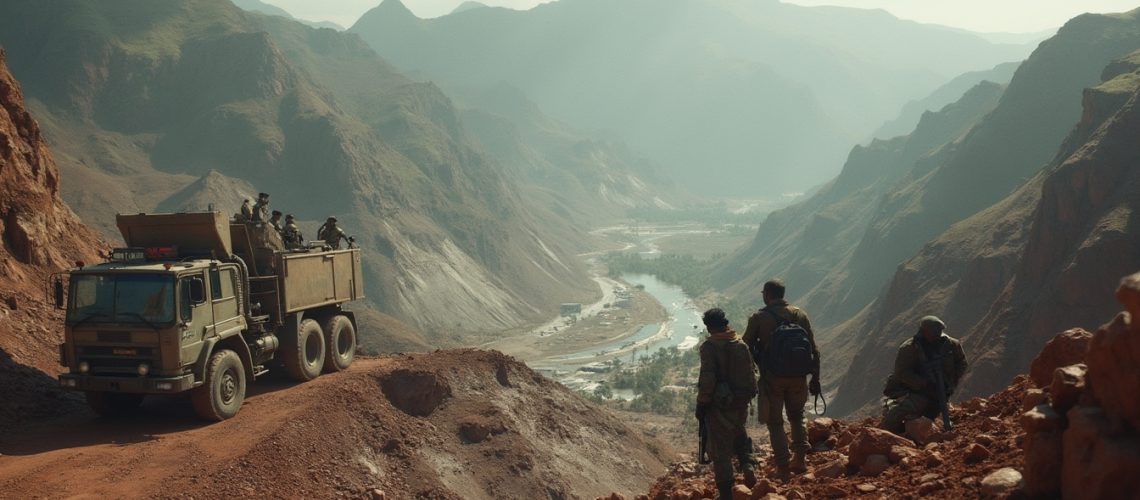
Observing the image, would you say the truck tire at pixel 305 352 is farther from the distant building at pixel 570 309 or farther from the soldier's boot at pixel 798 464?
the distant building at pixel 570 309

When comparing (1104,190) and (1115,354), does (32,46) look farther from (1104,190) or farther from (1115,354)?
(1115,354)

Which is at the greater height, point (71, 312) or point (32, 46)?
point (32, 46)

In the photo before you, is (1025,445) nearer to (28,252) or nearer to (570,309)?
(28,252)

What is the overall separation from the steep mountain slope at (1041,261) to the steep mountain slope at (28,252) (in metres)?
31.3

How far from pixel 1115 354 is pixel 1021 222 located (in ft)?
145

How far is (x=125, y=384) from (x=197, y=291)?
1692 millimetres

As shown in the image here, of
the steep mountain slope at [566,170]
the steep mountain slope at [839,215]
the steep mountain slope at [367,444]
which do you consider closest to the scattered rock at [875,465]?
the steep mountain slope at [367,444]

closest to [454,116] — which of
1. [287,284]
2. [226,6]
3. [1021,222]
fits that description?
[226,6]

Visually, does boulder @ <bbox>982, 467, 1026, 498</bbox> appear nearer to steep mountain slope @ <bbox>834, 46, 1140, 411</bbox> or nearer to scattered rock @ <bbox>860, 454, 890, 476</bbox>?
scattered rock @ <bbox>860, 454, 890, 476</bbox>

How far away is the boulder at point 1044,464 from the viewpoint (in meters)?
5.80

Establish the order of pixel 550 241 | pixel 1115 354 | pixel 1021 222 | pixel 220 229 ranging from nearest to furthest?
pixel 1115 354, pixel 220 229, pixel 1021 222, pixel 550 241

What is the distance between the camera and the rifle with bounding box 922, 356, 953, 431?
934 centimetres

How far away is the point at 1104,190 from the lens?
34.7 meters

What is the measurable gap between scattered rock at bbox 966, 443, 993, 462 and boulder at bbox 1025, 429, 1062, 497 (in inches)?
56.3
